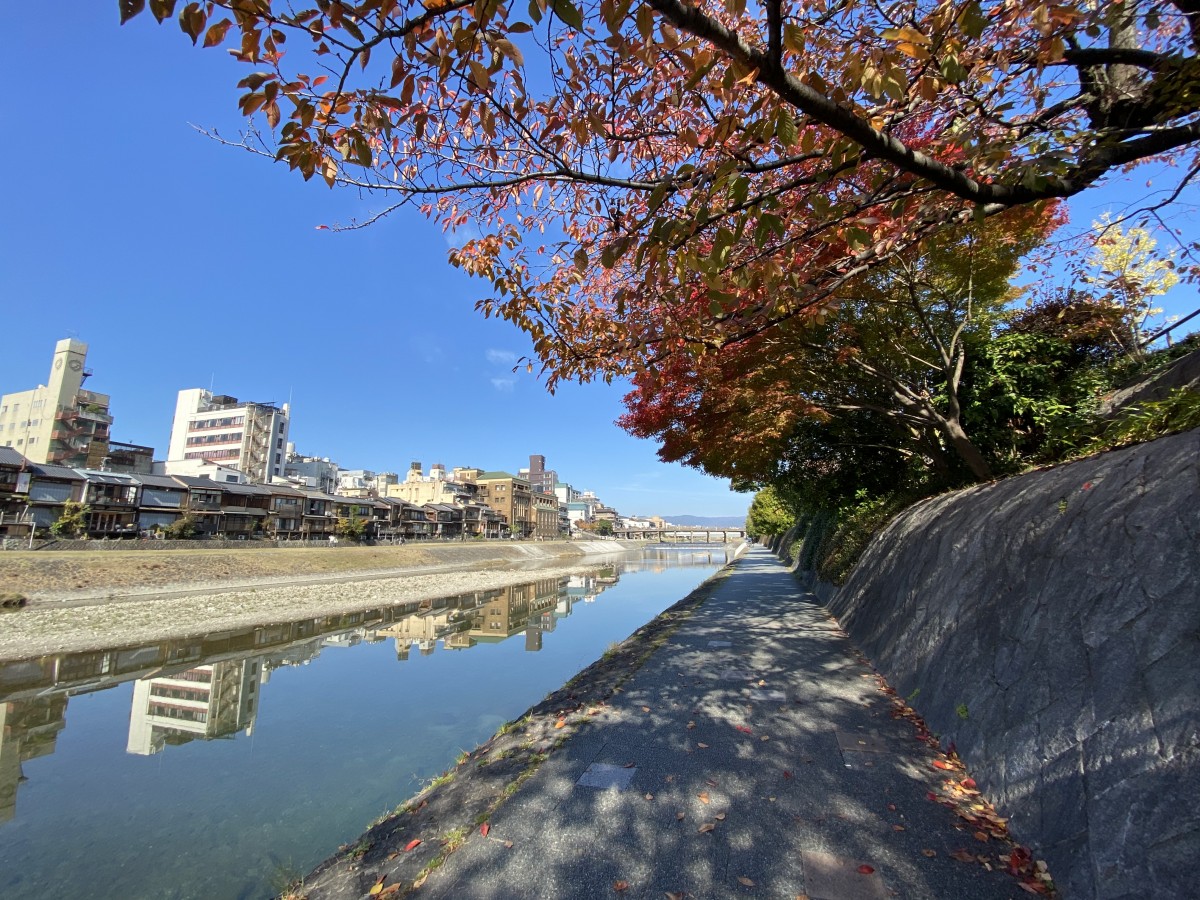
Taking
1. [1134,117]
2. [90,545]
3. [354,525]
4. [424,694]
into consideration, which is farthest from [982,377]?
[354,525]

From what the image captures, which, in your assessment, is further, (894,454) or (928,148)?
(894,454)

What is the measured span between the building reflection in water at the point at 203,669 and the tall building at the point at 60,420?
2260 inches

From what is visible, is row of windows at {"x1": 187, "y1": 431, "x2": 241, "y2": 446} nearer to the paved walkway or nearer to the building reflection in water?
the building reflection in water

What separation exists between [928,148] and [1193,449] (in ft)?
8.24

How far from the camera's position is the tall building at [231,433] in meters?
71.5

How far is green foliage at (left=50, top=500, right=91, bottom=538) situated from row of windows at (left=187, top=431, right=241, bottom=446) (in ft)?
123

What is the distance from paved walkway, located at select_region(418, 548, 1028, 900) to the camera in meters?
2.70

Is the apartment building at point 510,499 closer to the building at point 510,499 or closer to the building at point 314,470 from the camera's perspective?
the building at point 510,499

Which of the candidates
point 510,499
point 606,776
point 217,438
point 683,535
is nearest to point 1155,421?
point 606,776

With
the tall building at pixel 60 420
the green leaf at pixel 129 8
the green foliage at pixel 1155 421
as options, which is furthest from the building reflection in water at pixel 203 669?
the tall building at pixel 60 420

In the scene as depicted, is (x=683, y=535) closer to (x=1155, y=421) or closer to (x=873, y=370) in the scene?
(x=873, y=370)

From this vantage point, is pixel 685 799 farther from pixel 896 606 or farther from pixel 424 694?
pixel 424 694

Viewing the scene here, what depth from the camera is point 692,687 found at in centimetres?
610

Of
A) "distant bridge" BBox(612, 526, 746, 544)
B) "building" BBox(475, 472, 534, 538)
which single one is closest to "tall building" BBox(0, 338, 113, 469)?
"building" BBox(475, 472, 534, 538)
